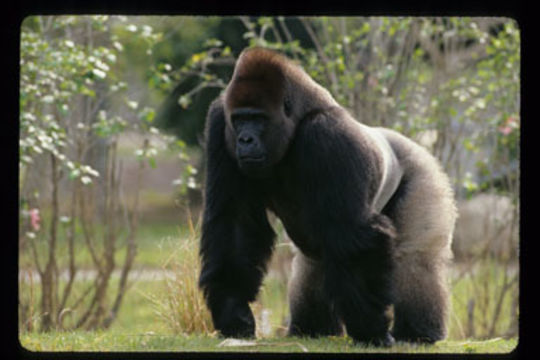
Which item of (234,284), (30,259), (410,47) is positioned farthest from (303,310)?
(410,47)

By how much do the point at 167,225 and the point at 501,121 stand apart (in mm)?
9851

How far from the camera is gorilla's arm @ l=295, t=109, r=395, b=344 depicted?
3.61 m

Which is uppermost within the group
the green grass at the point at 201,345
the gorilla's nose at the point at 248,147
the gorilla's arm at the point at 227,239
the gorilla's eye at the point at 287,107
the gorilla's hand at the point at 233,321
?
the gorilla's eye at the point at 287,107

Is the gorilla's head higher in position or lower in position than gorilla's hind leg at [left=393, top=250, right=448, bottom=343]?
higher

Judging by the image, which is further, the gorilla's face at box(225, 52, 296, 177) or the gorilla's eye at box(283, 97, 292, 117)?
the gorilla's eye at box(283, 97, 292, 117)

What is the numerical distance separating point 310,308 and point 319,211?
859 millimetres

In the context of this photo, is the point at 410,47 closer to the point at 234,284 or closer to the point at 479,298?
the point at 479,298

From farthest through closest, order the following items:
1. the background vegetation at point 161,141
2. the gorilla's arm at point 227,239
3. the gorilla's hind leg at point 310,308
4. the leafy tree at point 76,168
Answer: the leafy tree at point 76,168 < the background vegetation at point 161,141 < the gorilla's hind leg at point 310,308 < the gorilla's arm at point 227,239

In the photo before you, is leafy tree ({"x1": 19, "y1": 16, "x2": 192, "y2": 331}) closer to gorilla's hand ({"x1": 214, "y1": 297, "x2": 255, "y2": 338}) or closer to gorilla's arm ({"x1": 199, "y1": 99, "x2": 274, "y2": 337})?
gorilla's arm ({"x1": 199, "y1": 99, "x2": 274, "y2": 337})

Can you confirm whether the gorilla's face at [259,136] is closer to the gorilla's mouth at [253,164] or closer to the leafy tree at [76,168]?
the gorilla's mouth at [253,164]

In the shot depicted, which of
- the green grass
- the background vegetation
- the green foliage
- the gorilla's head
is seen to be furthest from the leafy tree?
the gorilla's head

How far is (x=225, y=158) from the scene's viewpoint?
3.88 meters

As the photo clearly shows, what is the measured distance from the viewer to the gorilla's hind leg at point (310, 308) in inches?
169

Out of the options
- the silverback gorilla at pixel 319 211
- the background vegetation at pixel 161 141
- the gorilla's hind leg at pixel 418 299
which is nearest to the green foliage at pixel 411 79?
the background vegetation at pixel 161 141
